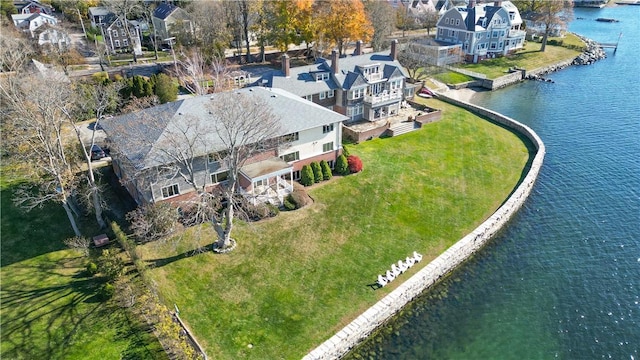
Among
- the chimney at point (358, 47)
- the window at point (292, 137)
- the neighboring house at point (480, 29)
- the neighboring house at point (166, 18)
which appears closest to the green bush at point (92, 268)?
the window at point (292, 137)

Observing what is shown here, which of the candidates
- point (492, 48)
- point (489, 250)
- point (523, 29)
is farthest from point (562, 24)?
point (489, 250)

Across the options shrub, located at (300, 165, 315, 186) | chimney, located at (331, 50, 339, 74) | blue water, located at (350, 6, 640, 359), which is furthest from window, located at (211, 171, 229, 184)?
chimney, located at (331, 50, 339, 74)

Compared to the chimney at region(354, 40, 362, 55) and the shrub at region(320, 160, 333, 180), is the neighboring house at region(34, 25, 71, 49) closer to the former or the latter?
the chimney at region(354, 40, 362, 55)

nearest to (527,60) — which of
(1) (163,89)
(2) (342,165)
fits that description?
(2) (342,165)

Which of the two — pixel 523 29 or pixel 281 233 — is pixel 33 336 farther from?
pixel 523 29

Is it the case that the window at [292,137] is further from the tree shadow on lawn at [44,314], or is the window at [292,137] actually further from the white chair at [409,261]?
the tree shadow on lawn at [44,314]

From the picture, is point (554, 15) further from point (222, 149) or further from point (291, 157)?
point (222, 149)
